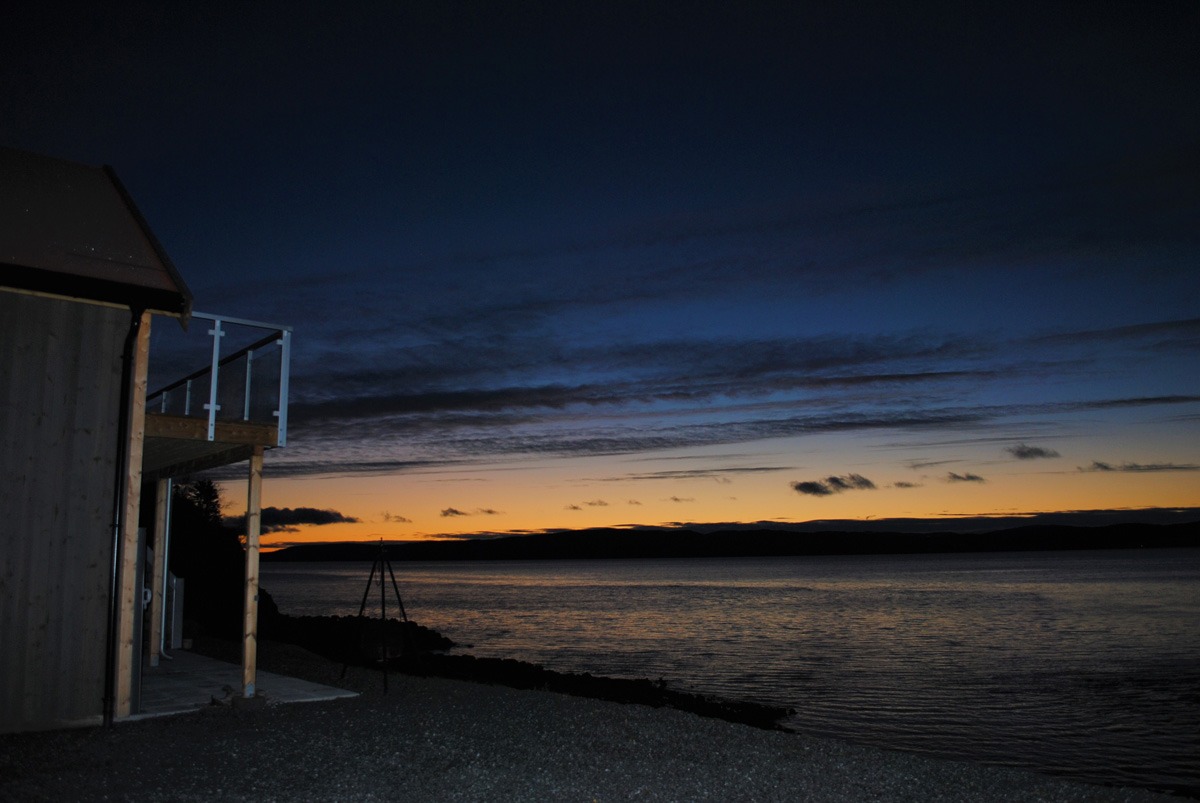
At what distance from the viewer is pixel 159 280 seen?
951 centimetres

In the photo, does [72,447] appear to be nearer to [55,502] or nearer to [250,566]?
[55,502]

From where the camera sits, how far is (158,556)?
1311 centimetres

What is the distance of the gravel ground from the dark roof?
436 cm

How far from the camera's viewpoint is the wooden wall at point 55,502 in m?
8.53

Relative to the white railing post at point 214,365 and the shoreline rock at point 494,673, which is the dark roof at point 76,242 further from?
the shoreline rock at point 494,673

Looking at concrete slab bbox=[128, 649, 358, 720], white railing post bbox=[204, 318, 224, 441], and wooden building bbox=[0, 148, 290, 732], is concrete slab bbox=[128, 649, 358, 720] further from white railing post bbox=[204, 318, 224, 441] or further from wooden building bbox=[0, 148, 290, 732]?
white railing post bbox=[204, 318, 224, 441]

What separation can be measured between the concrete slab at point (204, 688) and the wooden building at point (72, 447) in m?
0.95

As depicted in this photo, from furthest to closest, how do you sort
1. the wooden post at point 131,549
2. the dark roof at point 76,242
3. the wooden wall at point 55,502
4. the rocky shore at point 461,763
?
the wooden post at point 131,549 < the dark roof at point 76,242 < the wooden wall at point 55,502 < the rocky shore at point 461,763

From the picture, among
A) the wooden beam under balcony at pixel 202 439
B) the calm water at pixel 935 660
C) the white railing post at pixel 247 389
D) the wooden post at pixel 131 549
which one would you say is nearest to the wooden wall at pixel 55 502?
the wooden post at pixel 131 549

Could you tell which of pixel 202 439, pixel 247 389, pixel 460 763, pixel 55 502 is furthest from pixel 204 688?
pixel 460 763

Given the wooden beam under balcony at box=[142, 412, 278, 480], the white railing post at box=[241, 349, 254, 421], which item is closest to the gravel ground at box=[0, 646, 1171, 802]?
the wooden beam under balcony at box=[142, 412, 278, 480]

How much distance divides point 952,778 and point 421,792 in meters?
4.87

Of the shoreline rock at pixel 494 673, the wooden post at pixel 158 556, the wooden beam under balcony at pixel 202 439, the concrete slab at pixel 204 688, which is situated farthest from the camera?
the shoreline rock at pixel 494 673

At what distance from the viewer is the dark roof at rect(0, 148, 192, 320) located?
8867 mm
